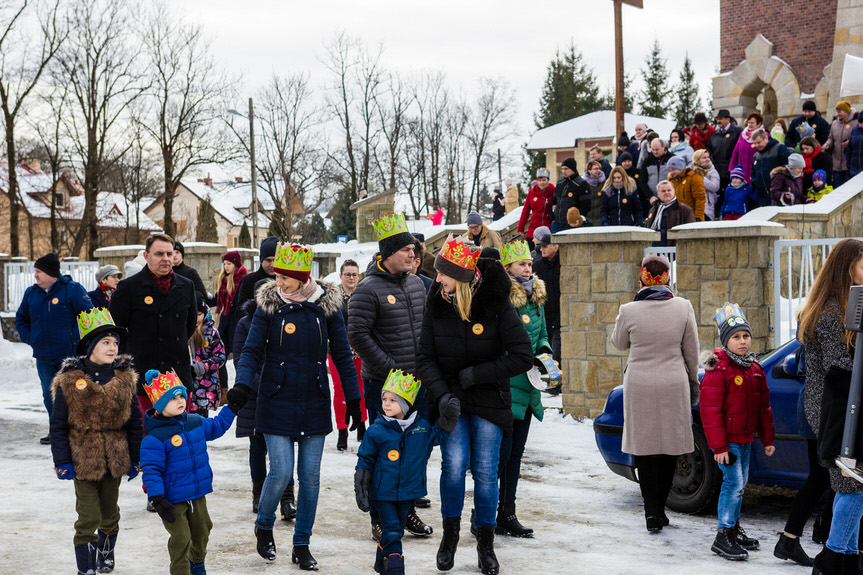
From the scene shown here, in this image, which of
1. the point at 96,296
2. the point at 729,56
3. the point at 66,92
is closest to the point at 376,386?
the point at 96,296

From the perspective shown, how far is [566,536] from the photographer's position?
5977 millimetres

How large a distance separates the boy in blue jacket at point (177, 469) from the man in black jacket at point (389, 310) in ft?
4.98

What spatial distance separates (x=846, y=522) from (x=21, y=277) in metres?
17.5

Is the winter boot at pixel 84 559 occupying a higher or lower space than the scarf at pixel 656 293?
lower

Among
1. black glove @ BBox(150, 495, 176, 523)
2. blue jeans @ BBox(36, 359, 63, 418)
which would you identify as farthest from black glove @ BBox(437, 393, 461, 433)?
blue jeans @ BBox(36, 359, 63, 418)

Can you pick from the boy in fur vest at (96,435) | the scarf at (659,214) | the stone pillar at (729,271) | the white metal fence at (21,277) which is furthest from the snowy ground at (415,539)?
the white metal fence at (21,277)

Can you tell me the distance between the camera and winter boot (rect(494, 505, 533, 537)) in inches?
235

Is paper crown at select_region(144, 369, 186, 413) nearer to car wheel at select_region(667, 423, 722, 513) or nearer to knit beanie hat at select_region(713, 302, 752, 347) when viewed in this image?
knit beanie hat at select_region(713, 302, 752, 347)

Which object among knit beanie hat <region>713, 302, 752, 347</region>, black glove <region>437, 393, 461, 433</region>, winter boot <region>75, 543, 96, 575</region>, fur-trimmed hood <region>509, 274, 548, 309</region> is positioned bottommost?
winter boot <region>75, 543, 96, 575</region>

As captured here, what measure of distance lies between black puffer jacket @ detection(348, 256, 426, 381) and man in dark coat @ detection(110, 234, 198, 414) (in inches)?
56.0

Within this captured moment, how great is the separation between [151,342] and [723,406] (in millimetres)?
3921

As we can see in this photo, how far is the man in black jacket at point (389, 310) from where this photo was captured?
612cm

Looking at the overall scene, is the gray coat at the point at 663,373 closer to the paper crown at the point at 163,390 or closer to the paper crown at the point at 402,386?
the paper crown at the point at 402,386

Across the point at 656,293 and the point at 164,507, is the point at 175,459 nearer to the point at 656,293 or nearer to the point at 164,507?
the point at 164,507
